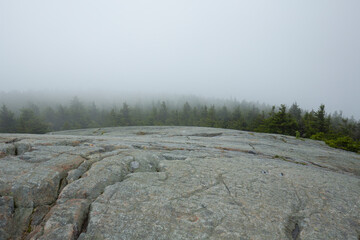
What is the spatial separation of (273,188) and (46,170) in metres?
6.42

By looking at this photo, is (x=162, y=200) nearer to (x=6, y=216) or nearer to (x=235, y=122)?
(x=6, y=216)

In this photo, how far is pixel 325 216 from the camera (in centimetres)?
342

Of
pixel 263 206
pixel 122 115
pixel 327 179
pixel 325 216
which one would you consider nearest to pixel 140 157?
pixel 263 206

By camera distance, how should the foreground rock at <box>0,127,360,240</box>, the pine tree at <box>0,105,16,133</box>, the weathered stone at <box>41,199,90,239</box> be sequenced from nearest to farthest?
the weathered stone at <box>41,199,90,239</box> → the foreground rock at <box>0,127,360,240</box> → the pine tree at <box>0,105,16,133</box>

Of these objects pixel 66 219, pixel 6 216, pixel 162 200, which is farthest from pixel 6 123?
pixel 162 200

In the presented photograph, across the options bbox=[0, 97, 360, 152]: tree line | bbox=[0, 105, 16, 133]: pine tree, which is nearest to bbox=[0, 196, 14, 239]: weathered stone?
bbox=[0, 97, 360, 152]: tree line

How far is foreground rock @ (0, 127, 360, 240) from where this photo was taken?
9.57ft

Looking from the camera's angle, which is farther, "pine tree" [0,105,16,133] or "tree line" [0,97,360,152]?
"pine tree" [0,105,16,133]

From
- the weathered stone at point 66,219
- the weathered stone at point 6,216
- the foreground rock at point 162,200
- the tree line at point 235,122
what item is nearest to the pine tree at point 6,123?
the tree line at point 235,122

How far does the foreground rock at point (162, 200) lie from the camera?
2918mm

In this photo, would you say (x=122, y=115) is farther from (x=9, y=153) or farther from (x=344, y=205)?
(x=344, y=205)

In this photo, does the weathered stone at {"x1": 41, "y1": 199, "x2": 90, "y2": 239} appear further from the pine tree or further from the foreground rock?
the pine tree

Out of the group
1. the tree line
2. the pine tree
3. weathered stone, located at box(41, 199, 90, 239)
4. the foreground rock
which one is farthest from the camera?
the pine tree

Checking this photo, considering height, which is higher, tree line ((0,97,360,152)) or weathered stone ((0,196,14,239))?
weathered stone ((0,196,14,239))
